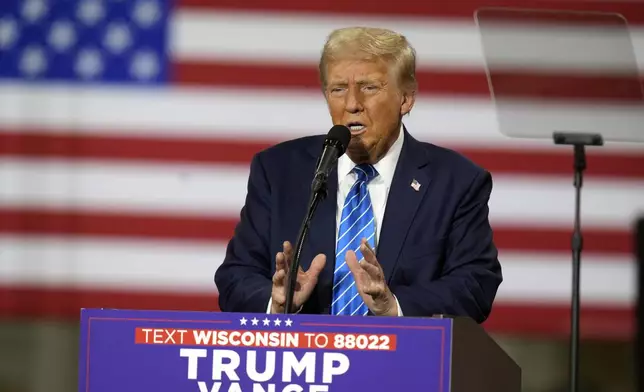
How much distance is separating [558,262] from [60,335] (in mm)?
2021

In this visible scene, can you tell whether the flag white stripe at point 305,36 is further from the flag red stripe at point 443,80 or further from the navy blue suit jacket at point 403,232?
the navy blue suit jacket at point 403,232

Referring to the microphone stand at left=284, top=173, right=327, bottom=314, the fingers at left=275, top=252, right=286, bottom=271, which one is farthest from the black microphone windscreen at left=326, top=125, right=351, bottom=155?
the fingers at left=275, top=252, right=286, bottom=271

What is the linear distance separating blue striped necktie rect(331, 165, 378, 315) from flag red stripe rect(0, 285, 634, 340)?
65.7 inches

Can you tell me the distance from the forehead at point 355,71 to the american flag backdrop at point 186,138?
164 centimetres

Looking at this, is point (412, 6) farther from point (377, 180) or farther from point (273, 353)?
point (273, 353)

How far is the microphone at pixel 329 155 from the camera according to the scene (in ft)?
7.75

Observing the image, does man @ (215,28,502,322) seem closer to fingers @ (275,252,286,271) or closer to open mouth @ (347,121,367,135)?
open mouth @ (347,121,367,135)

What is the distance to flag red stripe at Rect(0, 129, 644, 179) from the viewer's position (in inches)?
179

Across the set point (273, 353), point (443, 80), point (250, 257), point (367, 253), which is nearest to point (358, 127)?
point (250, 257)

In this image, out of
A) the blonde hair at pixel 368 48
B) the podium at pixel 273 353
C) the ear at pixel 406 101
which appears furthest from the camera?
the ear at pixel 406 101

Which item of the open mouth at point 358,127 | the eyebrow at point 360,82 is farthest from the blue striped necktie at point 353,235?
the eyebrow at point 360,82

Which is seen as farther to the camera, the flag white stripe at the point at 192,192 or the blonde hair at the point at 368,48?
the flag white stripe at the point at 192,192

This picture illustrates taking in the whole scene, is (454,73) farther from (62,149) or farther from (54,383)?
(54,383)

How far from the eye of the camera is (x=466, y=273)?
113 inches
